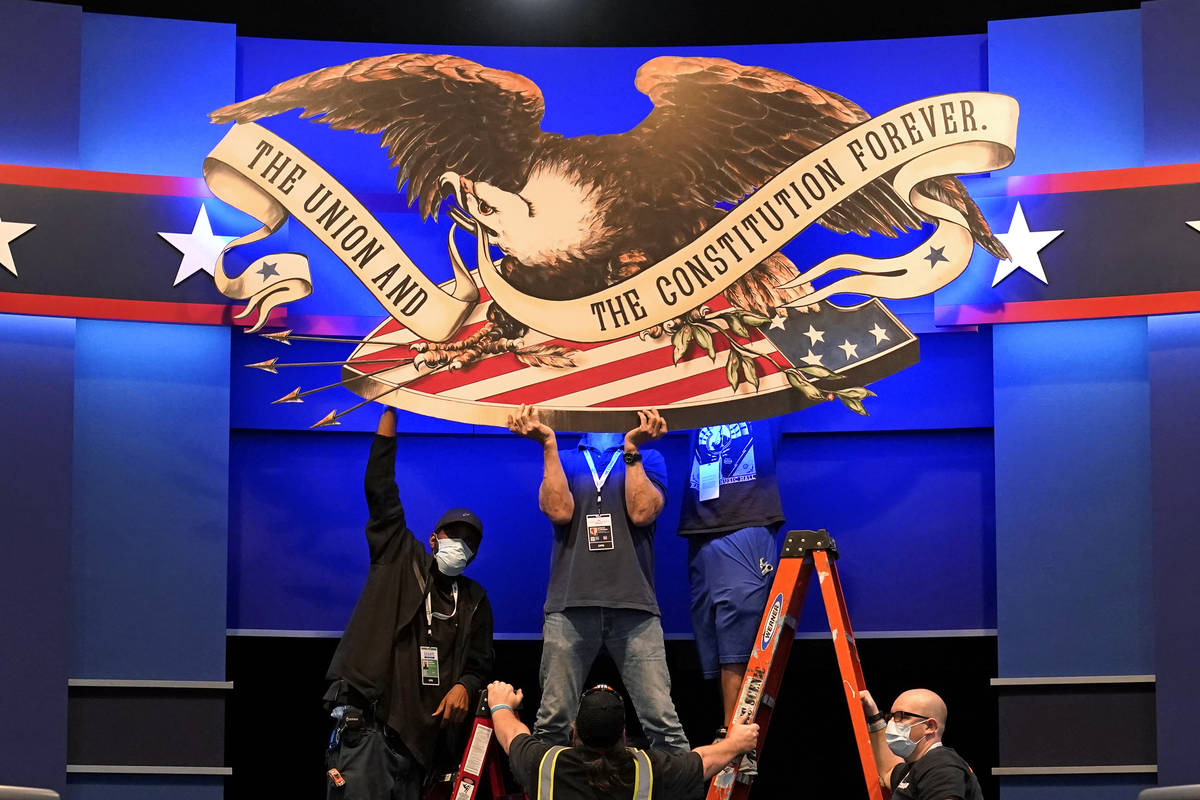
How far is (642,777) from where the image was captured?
4.54m

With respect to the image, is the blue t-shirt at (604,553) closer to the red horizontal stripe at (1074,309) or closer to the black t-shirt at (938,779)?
the black t-shirt at (938,779)

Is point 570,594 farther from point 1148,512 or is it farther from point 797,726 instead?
point 1148,512

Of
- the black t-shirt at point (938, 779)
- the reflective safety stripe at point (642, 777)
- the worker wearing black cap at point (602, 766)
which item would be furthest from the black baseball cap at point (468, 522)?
the black t-shirt at point (938, 779)

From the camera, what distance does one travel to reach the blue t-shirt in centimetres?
543

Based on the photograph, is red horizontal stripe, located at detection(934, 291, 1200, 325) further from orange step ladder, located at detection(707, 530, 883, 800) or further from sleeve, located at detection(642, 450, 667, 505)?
sleeve, located at detection(642, 450, 667, 505)

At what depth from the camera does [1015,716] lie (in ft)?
18.6

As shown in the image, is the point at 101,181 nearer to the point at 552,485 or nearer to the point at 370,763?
the point at 552,485

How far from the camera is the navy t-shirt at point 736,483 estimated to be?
5750 millimetres

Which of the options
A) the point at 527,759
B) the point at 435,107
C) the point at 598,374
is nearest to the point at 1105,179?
the point at 598,374

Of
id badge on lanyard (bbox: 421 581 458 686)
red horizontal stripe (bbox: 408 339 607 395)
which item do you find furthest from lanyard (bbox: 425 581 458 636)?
red horizontal stripe (bbox: 408 339 607 395)

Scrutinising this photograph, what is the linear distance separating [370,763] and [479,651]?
2.01 ft

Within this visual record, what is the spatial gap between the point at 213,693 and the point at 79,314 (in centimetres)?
165

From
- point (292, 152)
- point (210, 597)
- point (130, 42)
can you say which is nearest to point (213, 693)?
point (210, 597)

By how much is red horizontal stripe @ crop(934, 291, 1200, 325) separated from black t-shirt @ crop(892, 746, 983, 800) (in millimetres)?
1945
